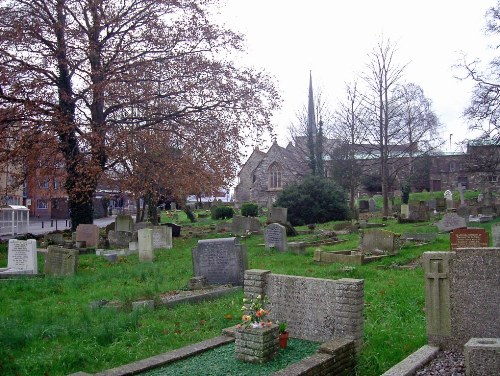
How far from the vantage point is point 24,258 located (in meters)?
14.9

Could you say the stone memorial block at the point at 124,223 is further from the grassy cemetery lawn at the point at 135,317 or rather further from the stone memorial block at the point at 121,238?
the grassy cemetery lawn at the point at 135,317

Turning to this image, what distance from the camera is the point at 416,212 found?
28766 mm

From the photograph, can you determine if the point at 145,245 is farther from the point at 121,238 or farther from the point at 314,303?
the point at 314,303

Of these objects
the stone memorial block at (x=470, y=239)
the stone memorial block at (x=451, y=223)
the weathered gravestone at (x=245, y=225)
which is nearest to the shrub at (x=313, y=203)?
A: the weathered gravestone at (x=245, y=225)

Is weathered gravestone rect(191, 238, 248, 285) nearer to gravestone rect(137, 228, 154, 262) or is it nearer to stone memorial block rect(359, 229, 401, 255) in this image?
gravestone rect(137, 228, 154, 262)

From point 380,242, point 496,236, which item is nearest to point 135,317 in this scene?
point 380,242

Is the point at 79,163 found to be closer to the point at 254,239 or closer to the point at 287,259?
the point at 254,239

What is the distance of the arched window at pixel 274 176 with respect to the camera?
207ft

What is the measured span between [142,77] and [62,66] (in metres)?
3.32

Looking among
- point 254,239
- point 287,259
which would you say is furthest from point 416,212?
point 287,259

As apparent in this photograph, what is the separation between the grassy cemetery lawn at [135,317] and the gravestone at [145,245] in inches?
72.1

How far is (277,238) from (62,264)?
22.3 ft

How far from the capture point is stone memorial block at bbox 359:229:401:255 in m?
16.1

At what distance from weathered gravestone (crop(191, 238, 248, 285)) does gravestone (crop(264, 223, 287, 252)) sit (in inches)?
219
